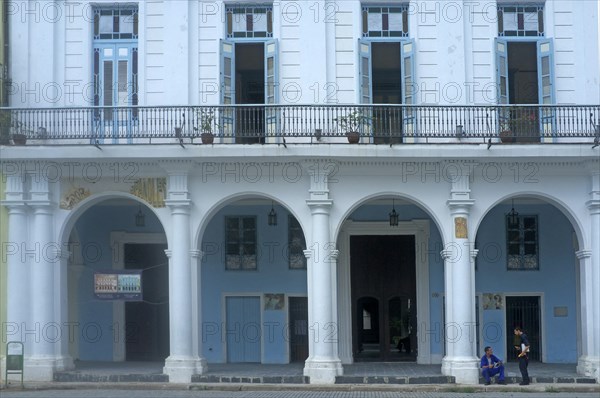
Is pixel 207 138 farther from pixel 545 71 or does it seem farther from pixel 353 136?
pixel 545 71

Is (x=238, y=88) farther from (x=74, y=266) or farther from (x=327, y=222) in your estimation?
(x=74, y=266)

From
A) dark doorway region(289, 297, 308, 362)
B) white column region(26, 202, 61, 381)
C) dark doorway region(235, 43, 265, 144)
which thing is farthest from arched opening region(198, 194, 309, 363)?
white column region(26, 202, 61, 381)

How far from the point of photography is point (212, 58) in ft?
77.0

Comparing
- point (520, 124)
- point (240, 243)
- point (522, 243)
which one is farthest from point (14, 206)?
point (522, 243)

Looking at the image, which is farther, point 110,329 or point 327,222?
point 110,329

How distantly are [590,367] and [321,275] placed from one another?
5.97 metres

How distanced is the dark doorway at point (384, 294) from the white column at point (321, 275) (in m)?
3.50

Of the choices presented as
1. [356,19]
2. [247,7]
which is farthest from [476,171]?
[247,7]

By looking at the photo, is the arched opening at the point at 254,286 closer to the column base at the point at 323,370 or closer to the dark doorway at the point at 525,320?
the column base at the point at 323,370

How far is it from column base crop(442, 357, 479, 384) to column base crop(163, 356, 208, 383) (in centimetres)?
531

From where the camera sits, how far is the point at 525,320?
26.1m

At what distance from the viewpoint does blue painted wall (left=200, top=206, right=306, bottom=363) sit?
26.0 metres

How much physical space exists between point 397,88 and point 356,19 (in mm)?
1807

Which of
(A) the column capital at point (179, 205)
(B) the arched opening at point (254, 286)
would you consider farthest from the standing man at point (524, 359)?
(A) the column capital at point (179, 205)
